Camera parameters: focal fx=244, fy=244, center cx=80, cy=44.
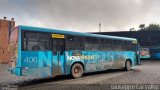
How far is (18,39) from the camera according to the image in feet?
42.8

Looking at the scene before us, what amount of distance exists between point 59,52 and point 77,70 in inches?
79.7

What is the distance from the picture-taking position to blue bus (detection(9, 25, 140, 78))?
13109 millimetres

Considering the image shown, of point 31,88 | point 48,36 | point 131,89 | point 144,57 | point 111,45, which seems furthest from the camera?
point 144,57

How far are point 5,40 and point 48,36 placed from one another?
107ft

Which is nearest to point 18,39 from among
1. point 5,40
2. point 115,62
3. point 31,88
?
point 31,88

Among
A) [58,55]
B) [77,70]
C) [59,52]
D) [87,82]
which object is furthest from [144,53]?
[87,82]

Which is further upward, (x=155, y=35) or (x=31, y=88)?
(x=155, y=35)

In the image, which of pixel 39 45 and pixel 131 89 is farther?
pixel 39 45

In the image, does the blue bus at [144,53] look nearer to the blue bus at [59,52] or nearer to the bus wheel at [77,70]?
the blue bus at [59,52]

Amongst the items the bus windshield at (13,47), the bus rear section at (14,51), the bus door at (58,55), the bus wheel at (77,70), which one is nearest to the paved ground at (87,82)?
the bus wheel at (77,70)

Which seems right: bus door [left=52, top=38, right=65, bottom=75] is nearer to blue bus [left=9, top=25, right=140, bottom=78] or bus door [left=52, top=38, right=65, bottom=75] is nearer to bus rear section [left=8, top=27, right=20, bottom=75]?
blue bus [left=9, top=25, right=140, bottom=78]

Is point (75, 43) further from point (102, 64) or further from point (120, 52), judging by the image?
point (120, 52)

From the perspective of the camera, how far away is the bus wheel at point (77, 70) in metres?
15.7

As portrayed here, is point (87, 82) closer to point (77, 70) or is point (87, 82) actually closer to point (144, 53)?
point (77, 70)
